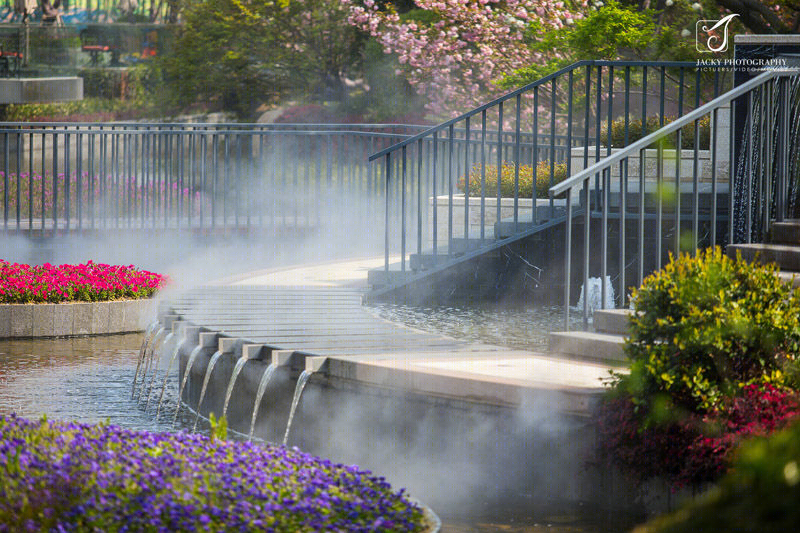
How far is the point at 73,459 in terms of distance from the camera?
13.1 ft

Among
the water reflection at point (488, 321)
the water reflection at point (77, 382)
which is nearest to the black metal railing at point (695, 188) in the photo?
the water reflection at point (488, 321)

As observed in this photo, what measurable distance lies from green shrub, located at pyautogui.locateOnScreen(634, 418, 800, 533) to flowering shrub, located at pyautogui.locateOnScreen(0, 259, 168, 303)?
29.6 feet

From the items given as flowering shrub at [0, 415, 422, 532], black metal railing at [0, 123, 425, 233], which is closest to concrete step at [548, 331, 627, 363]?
flowering shrub at [0, 415, 422, 532]

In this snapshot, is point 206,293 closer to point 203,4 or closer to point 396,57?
point 396,57

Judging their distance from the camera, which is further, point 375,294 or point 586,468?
point 375,294

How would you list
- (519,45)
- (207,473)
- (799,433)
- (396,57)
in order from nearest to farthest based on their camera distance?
1. (799,433)
2. (207,473)
3. (519,45)
4. (396,57)

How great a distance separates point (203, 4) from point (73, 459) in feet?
84.8

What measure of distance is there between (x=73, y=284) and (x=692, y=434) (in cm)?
741

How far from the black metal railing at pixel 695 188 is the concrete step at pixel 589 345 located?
108 millimetres

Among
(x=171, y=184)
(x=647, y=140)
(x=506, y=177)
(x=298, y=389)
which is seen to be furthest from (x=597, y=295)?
(x=171, y=184)

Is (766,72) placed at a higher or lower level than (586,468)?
higher

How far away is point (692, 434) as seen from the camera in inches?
179

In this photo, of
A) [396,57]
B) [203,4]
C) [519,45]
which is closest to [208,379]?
[519,45]

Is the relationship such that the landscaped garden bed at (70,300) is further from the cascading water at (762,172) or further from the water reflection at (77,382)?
the cascading water at (762,172)
